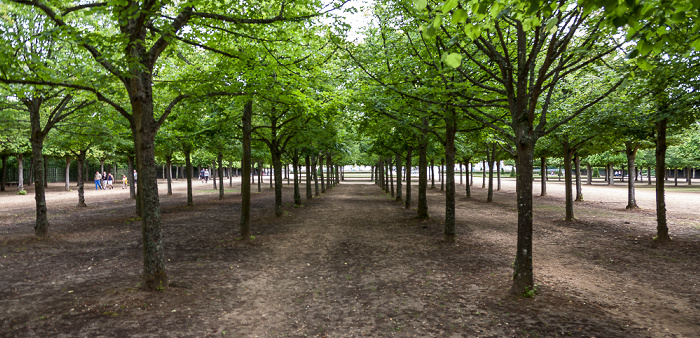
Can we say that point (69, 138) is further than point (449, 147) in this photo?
Yes

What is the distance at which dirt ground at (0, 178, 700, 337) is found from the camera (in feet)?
15.0

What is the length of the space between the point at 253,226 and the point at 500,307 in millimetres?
9271

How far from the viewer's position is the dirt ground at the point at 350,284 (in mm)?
4570

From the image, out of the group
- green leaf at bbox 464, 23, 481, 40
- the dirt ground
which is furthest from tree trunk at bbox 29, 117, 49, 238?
green leaf at bbox 464, 23, 481, 40

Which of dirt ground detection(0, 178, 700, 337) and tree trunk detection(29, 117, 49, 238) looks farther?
tree trunk detection(29, 117, 49, 238)

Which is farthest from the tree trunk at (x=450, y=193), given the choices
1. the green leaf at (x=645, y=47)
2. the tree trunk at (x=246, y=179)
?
the green leaf at (x=645, y=47)

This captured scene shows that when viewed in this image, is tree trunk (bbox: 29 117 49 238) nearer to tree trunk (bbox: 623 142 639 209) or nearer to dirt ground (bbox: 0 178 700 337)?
dirt ground (bbox: 0 178 700 337)

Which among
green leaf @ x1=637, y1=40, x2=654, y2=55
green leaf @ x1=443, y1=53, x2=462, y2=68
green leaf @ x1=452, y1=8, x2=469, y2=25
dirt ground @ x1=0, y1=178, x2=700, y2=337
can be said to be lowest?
dirt ground @ x1=0, y1=178, x2=700, y2=337

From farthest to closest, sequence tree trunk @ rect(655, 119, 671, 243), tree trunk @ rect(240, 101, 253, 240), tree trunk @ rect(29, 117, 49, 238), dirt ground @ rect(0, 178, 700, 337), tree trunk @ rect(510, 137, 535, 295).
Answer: tree trunk @ rect(240, 101, 253, 240) → tree trunk @ rect(29, 117, 49, 238) → tree trunk @ rect(655, 119, 671, 243) → tree trunk @ rect(510, 137, 535, 295) → dirt ground @ rect(0, 178, 700, 337)

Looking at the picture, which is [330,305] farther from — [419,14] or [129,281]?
[419,14]

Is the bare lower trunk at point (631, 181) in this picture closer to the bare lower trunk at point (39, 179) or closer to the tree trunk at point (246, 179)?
the tree trunk at point (246, 179)

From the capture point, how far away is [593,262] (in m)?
7.79

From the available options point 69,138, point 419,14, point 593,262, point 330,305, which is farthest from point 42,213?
point 593,262

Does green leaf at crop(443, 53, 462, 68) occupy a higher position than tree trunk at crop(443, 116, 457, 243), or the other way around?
green leaf at crop(443, 53, 462, 68)
